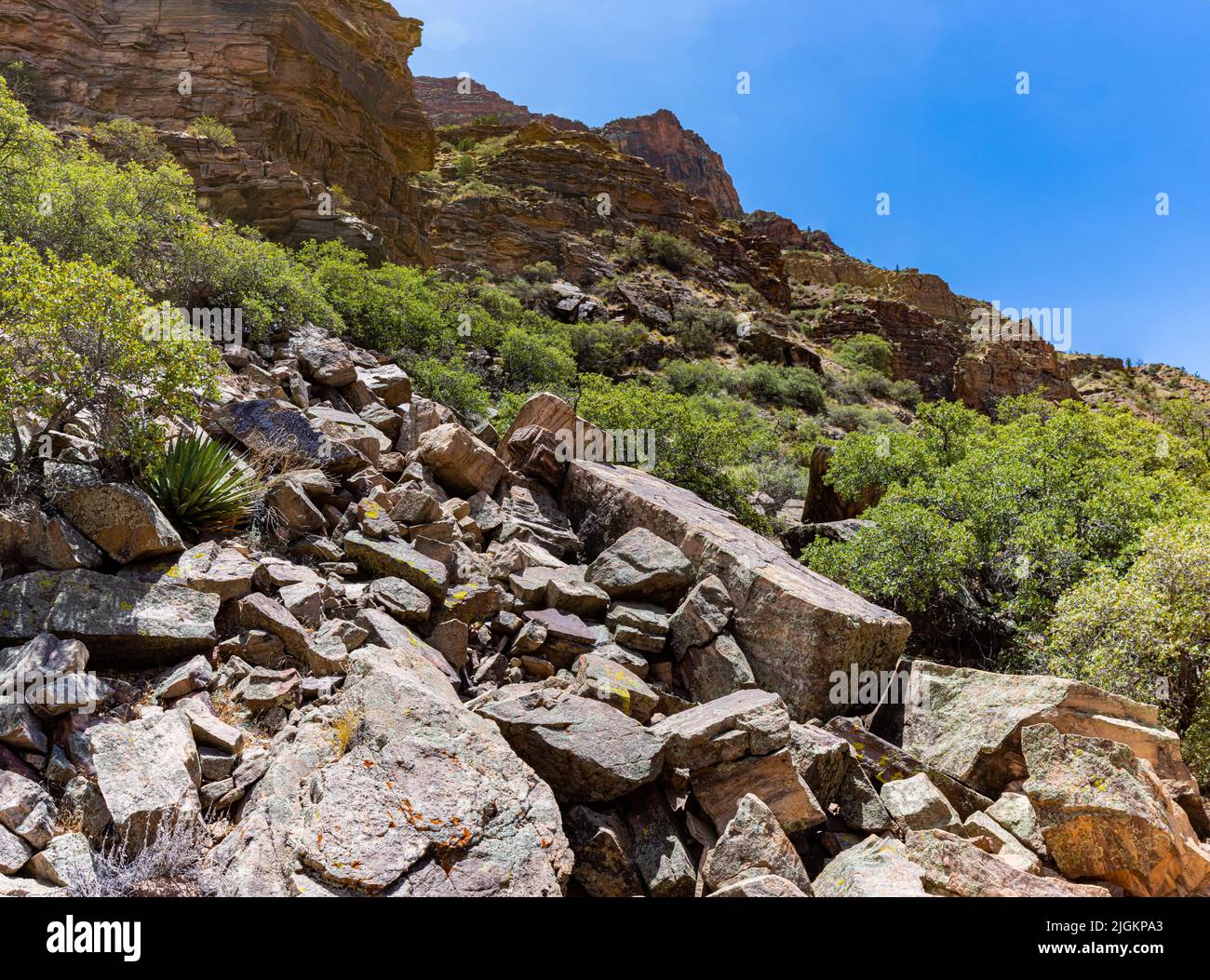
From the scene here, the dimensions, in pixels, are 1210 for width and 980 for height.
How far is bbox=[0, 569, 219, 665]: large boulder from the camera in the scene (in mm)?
4613

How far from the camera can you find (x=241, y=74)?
31438 mm

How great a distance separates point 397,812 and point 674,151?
13646 centimetres

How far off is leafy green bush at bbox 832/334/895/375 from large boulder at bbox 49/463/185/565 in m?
53.0

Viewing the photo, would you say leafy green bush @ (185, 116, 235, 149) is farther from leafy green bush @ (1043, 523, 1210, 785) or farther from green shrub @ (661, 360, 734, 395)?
leafy green bush @ (1043, 523, 1210, 785)

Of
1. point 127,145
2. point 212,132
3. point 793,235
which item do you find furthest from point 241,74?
point 793,235

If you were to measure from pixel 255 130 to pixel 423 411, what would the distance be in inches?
1135

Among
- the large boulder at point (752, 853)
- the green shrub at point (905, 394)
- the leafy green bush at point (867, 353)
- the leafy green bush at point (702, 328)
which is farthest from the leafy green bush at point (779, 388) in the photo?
the large boulder at point (752, 853)

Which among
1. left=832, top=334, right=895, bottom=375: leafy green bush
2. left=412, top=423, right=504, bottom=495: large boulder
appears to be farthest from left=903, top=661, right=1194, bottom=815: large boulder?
left=832, top=334, right=895, bottom=375: leafy green bush

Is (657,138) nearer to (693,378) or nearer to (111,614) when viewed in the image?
(693,378)

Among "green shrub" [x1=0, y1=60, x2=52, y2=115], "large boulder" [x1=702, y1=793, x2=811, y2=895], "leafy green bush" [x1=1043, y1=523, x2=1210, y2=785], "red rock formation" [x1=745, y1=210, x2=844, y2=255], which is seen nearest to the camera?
"large boulder" [x1=702, y1=793, x2=811, y2=895]
